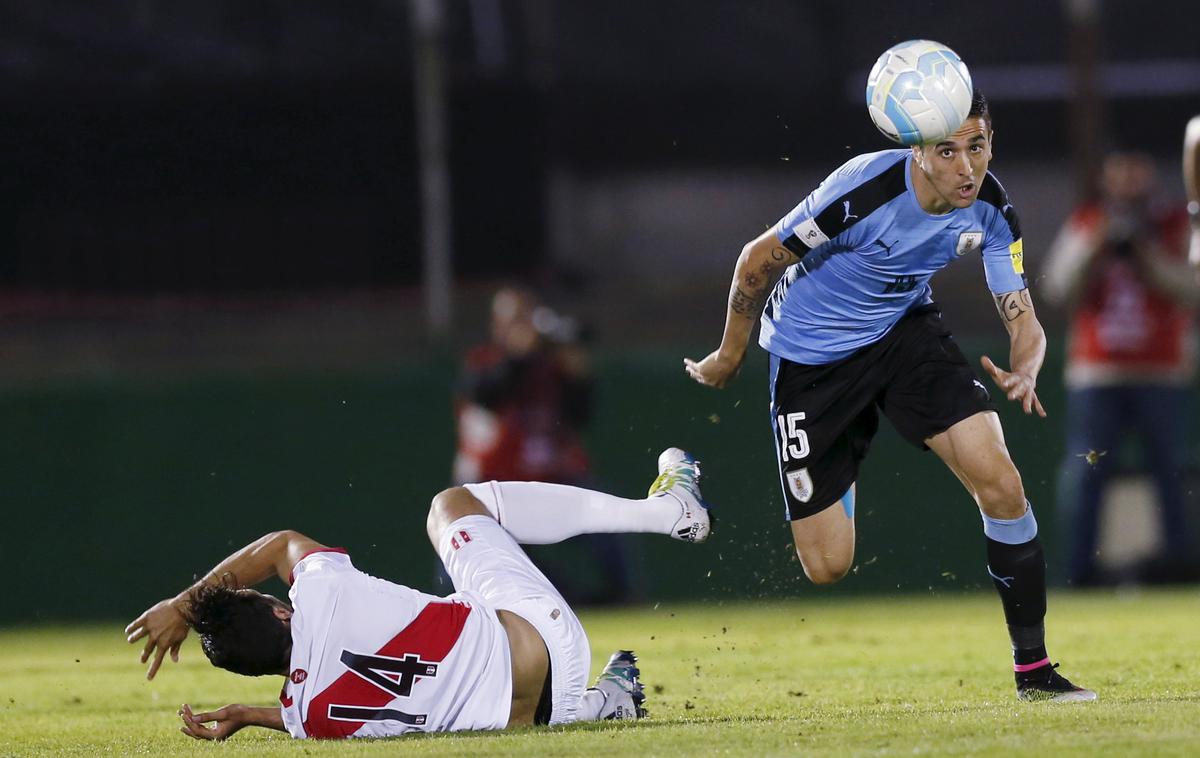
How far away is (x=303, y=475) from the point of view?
1403 cm

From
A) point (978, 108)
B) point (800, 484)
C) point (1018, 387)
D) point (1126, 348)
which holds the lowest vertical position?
point (800, 484)

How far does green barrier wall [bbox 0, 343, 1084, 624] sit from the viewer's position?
13695 millimetres

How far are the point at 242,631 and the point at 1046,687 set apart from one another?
9.92ft

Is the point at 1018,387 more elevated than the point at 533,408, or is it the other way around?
the point at 1018,387

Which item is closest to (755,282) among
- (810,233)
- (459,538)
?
(810,233)

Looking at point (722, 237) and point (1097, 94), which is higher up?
point (1097, 94)

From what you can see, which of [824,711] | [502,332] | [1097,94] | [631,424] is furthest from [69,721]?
[1097,94]

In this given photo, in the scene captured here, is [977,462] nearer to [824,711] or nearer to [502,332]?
[824,711]

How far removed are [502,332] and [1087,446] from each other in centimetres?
413

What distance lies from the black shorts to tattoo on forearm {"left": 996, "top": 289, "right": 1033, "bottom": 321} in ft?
0.91

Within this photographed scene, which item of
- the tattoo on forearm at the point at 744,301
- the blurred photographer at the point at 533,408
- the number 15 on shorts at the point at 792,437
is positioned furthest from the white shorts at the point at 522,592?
the blurred photographer at the point at 533,408

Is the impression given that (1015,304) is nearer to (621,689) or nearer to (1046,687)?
(1046,687)

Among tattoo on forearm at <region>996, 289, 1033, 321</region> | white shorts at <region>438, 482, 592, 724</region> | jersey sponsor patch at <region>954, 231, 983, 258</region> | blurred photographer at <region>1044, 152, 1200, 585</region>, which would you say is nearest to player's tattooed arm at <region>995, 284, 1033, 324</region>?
tattoo on forearm at <region>996, 289, 1033, 321</region>

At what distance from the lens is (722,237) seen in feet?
64.2
